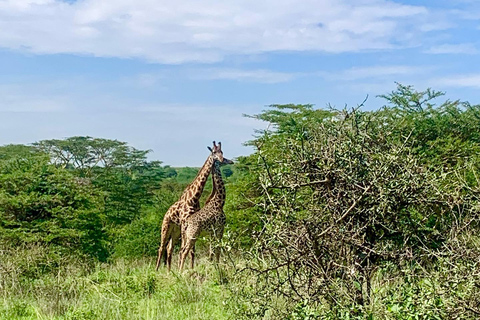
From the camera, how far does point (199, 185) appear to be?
1165cm

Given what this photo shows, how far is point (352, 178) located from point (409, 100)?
42.2 feet

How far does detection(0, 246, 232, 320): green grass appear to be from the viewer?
7.45 metres

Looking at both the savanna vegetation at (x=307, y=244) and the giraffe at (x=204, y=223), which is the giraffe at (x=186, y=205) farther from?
the savanna vegetation at (x=307, y=244)

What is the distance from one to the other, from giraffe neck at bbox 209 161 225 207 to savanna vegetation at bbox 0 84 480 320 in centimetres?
138

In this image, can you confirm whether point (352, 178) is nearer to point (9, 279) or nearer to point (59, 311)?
point (59, 311)

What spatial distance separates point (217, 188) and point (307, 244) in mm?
6677

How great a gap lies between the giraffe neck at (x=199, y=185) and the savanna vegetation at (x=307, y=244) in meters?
1.63

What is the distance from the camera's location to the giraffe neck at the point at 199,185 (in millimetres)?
11562

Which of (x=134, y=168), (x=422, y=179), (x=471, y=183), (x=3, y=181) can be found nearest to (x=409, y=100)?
(x=471, y=183)

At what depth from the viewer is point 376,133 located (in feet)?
18.5

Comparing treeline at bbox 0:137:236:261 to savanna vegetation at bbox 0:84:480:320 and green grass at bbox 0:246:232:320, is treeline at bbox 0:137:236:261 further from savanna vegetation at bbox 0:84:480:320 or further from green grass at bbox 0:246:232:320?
green grass at bbox 0:246:232:320

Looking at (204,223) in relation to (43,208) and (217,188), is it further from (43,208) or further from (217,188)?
(43,208)

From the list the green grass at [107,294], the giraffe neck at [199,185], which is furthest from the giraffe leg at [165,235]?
the green grass at [107,294]

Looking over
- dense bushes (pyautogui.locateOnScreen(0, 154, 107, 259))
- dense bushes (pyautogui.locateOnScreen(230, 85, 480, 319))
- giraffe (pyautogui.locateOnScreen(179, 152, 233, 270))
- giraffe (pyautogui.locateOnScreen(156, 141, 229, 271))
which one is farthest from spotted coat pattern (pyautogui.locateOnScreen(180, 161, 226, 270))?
dense bushes (pyautogui.locateOnScreen(230, 85, 480, 319))
